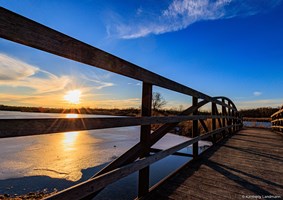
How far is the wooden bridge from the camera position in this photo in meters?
1.15

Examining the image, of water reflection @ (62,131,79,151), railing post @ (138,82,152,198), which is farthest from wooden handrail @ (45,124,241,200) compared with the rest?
water reflection @ (62,131,79,151)

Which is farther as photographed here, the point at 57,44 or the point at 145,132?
the point at 145,132

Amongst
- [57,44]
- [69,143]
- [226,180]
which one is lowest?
[69,143]

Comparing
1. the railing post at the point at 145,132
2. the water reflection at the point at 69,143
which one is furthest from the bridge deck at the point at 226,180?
the water reflection at the point at 69,143

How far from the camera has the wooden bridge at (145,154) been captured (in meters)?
1.15

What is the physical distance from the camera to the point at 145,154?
2.29m

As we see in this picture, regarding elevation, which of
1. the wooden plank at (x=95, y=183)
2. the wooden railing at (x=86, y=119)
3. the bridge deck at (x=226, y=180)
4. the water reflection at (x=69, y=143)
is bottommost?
the water reflection at (x=69, y=143)

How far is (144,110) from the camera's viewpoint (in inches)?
90.4

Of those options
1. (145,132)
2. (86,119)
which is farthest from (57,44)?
(145,132)

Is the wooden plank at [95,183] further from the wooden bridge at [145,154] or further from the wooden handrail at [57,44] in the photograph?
the wooden handrail at [57,44]

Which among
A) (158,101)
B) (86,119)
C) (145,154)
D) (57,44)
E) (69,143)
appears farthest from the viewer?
(158,101)

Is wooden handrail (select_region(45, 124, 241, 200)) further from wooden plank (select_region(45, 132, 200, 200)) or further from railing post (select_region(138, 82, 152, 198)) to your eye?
railing post (select_region(138, 82, 152, 198))

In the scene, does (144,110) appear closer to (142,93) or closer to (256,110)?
(142,93)

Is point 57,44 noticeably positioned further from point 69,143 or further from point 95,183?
point 69,143
